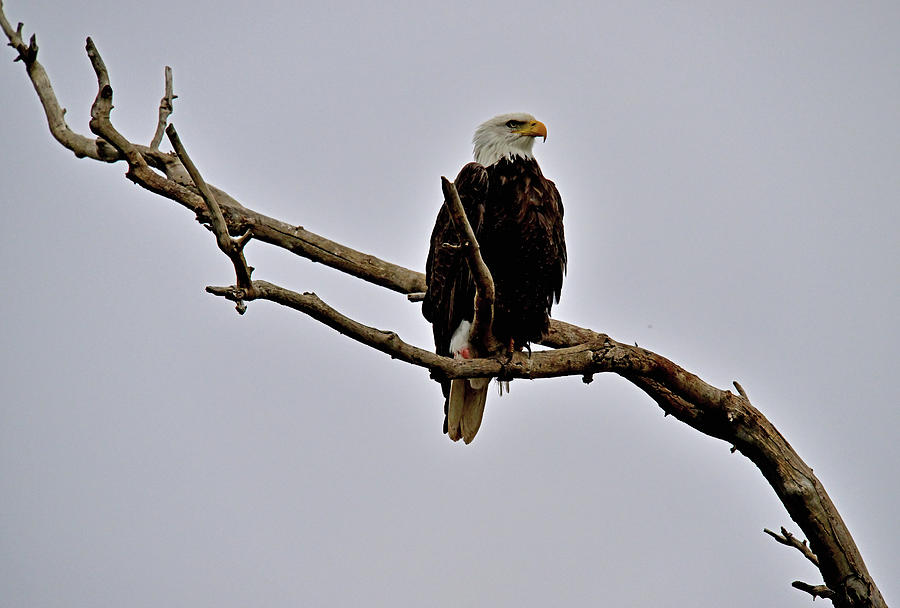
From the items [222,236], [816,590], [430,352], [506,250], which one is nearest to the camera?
[222,236]

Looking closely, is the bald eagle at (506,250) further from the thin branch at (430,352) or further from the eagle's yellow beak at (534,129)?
the thin branch at (430,352)

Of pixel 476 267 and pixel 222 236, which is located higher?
pixel 476 267

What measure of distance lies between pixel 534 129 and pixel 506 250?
3.24 feet

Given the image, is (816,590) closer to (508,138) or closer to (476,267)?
(476,267)

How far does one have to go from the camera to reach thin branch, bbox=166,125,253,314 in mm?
2955

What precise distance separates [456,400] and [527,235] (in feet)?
4.15

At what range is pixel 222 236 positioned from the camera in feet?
9.86

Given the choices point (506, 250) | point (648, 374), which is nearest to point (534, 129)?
point (506, 250)

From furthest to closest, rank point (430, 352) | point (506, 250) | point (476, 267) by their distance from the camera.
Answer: point (506, 250) → point (476, 267) → point (430, 352)

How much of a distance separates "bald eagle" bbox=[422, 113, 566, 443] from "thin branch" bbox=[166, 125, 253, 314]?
1831 millimetres

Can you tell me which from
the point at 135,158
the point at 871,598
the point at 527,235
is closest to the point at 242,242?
the point at 135,158

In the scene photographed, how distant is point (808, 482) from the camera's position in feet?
15.2

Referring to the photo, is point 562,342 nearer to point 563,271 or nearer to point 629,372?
point 563,271

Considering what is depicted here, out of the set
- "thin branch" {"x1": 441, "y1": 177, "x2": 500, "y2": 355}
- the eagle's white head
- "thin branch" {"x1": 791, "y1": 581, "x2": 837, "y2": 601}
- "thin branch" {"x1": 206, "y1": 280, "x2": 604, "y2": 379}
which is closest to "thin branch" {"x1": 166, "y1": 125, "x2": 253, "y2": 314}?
"thin branch" {"x1": 206, "y1": 280, "x2": 604, "y2": 379}
